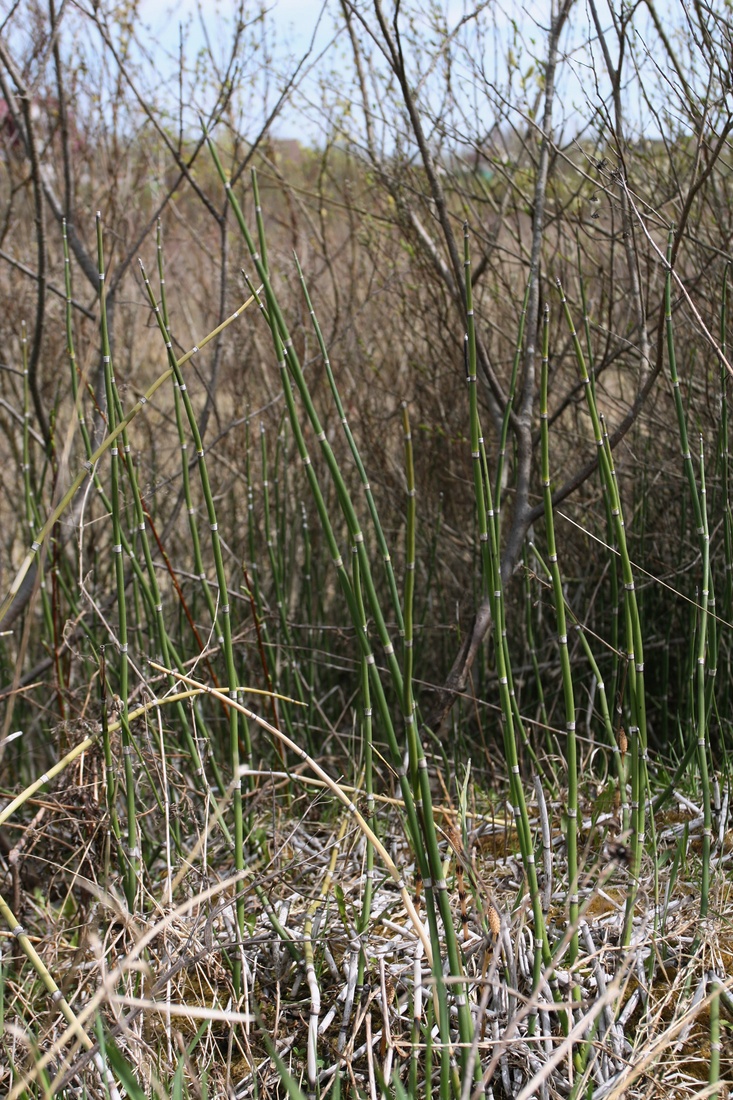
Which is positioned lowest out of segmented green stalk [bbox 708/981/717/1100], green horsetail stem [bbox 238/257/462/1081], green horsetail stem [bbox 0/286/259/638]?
segmented green stalk [bbox 708/981/717/1100]

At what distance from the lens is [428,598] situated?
7.65ft

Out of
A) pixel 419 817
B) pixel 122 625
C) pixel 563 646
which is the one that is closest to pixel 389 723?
pixel 419 817

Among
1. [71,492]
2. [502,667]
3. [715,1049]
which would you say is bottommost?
[715,1049]

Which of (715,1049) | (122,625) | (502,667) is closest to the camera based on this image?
(715,1049)

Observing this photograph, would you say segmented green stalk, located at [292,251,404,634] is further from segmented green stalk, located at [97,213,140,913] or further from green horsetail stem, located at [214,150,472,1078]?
segmented green stalk, located at [97,213,140,913]

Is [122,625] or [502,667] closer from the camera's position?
[502,667]

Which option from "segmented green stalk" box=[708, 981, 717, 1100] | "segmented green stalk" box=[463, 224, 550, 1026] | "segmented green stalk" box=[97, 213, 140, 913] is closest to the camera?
"segmented green stalk" box=[708, 981, 717, 1100]

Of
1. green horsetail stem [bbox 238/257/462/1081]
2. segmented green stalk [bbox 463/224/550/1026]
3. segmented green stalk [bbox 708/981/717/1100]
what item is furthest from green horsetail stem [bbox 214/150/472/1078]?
segmented green stalk [bbox 708/981/717/1100]

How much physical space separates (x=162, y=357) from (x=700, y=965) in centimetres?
389

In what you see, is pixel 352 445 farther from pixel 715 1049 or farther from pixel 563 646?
pixel 715 1049

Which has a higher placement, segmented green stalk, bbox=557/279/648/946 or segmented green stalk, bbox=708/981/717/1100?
segmented green stalk, bbox=557/279/648/946

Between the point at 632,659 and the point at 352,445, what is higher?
the point at 352,445

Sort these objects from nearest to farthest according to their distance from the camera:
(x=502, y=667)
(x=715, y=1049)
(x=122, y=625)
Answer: (x=715, y=1049), (x=502, y=667), (x=122, y=625)

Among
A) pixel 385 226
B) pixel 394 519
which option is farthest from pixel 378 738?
pixel 385 226
